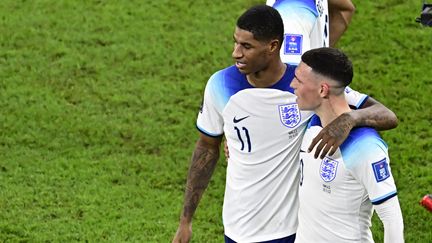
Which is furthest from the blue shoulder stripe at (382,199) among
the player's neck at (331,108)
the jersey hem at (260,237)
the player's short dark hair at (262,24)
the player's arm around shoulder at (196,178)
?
the player's arm around shoulder at (196,178)

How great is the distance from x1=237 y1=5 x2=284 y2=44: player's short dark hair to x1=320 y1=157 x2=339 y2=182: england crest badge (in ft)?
2.62

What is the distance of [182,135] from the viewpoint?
33.9ft

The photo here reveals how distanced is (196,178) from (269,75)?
824 mm

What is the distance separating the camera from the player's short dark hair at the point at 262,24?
232 inches

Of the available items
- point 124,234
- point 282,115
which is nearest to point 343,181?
point 282,115

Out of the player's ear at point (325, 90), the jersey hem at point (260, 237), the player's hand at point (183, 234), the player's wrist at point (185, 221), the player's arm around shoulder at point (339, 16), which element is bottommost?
the player's hand at point (183, 234)

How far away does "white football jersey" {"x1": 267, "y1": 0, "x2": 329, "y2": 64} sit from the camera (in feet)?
22.1

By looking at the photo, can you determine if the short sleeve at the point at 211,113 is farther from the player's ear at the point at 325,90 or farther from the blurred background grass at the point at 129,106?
the blurred background grass at the point at 129,106

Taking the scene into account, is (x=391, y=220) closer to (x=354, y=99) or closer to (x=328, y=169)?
(x=328, y=169)

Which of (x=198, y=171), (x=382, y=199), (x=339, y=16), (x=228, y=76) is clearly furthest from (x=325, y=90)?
(x=339, y=16)

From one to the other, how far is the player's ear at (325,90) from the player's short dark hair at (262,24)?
0.59 m

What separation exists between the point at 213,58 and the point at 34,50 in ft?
6.08

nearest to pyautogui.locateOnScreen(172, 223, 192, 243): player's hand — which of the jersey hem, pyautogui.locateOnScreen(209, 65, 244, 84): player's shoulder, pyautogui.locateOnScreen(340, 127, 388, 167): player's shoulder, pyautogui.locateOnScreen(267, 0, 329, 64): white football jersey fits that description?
the jersey hem

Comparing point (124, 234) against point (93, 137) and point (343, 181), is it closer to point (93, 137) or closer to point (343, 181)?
point (93, 137)
